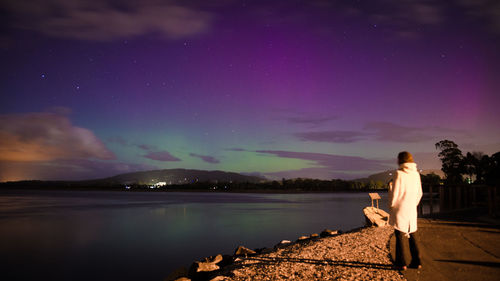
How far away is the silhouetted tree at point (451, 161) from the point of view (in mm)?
53284

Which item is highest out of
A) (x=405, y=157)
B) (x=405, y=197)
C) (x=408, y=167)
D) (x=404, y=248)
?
(x=405, y=157)

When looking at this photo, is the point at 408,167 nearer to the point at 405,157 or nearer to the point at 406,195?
the point at 405,157

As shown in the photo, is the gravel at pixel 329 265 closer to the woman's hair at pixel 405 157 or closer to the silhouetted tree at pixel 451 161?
the woman's hair at pixel 405 157

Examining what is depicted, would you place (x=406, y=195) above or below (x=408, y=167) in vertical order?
below

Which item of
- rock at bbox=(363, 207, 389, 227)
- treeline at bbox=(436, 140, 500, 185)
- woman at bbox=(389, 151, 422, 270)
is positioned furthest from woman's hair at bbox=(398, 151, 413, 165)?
treeline at bbox=(436, 140, 500, 185)

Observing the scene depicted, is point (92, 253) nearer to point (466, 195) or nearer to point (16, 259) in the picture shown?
point (16, 259)

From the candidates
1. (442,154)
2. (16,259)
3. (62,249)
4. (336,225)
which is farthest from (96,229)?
(442,154)

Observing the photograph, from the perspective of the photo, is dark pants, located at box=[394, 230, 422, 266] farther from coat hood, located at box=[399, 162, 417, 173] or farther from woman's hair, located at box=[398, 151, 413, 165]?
woman's hair, located at box=[398, 151, 413, 165]

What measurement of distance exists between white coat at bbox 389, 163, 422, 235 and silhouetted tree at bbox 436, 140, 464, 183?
180 ft

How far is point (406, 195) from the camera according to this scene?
6164 millimetres

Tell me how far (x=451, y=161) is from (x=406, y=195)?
56.2 metres

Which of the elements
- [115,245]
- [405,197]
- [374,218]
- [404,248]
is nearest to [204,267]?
[404,248]

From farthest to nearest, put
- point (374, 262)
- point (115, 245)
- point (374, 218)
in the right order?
point (115, 245), point (374, 218), point (374, 262)

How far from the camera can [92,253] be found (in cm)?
1841
